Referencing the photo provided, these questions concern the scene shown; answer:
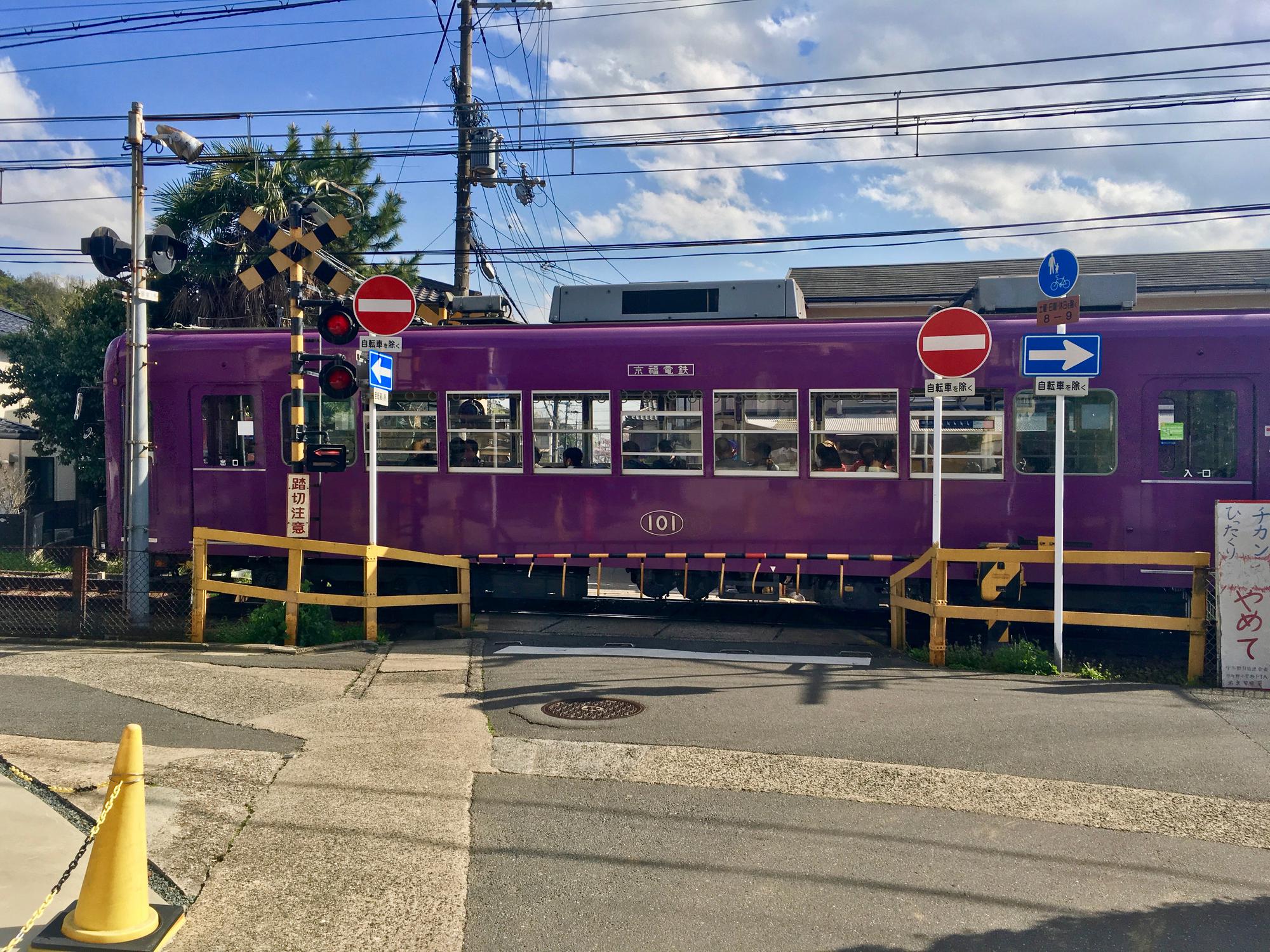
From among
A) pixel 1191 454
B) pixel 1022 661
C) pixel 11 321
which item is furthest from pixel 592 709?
pixel 11 321

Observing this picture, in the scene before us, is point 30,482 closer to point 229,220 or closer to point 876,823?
point 229,220

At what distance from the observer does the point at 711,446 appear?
11.0 metres

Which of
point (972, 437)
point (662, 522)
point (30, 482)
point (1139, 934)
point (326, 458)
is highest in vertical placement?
point (972, 437)

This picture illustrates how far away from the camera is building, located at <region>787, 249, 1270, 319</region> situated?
23.7 metres

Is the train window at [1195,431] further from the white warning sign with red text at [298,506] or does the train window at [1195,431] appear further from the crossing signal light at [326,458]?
the white warning sign with red text at [298,506]

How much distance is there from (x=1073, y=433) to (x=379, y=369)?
7.03 m

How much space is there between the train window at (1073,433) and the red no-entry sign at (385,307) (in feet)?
20.7

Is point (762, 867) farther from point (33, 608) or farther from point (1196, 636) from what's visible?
point (33, 608)

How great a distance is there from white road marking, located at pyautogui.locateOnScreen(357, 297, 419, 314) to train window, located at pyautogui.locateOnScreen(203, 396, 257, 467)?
2672 mm

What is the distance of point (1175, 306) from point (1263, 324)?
16299 millimetres

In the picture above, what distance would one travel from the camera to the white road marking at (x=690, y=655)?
29.3 feet

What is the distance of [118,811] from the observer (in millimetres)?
3740

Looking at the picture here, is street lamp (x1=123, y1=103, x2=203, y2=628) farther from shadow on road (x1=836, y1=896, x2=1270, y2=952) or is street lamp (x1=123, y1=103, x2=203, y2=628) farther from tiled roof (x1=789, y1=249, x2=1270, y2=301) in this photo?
tiled roof (x1=789, y1=249, x2=1270, y2=301)

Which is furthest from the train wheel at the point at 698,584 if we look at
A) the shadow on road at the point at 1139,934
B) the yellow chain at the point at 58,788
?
the shadow on road at the point at 1139,934
